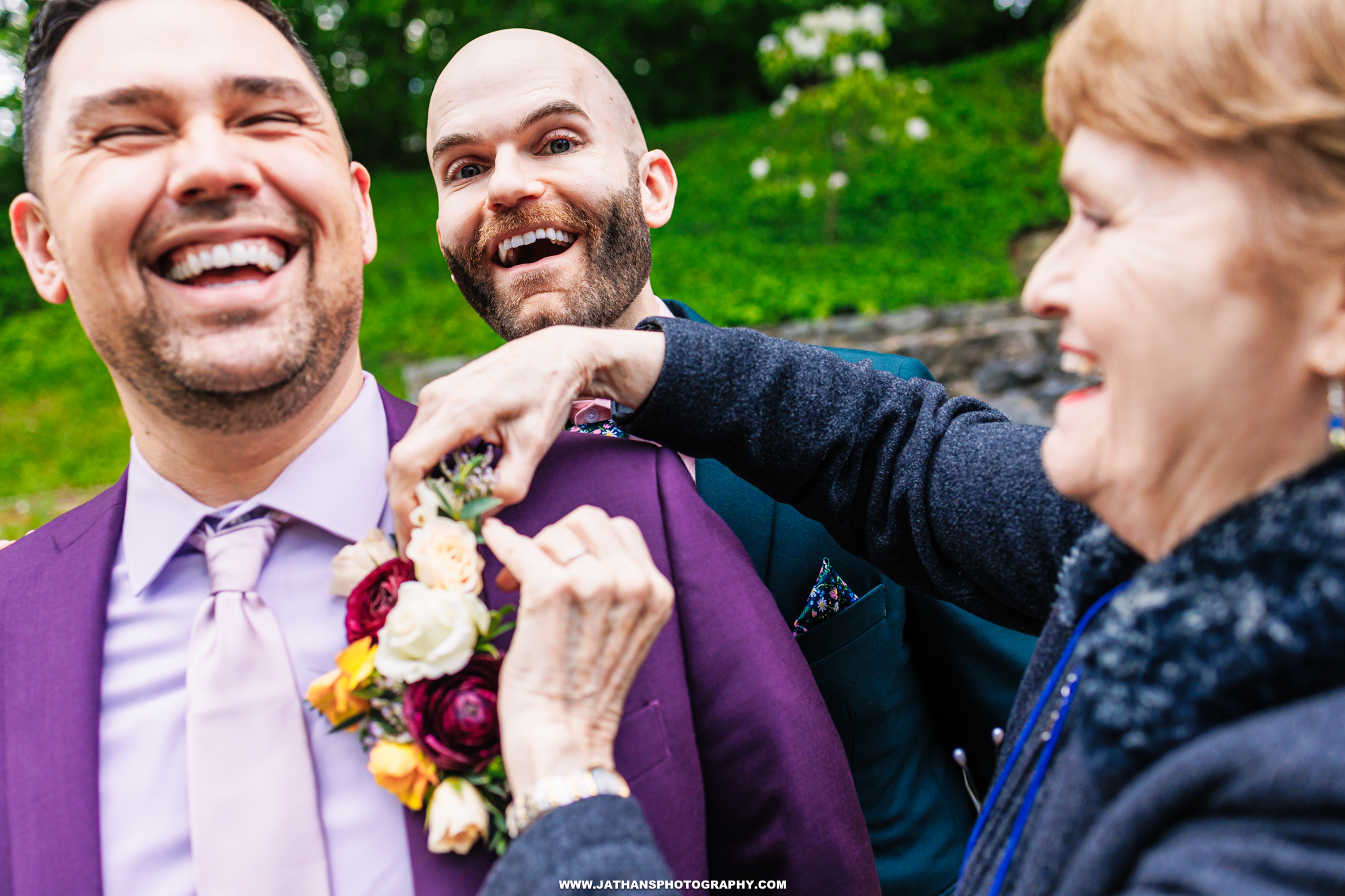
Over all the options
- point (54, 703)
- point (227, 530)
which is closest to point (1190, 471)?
point (227, 530)

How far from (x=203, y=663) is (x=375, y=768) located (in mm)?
406

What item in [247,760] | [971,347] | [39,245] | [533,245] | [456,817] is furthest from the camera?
[971,347]

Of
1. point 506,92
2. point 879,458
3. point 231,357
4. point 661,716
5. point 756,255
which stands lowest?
point 756,255

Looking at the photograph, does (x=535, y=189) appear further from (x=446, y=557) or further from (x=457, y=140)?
(x=446, y=557)

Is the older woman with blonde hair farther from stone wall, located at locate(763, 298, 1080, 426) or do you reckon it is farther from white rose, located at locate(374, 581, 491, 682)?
stone wall, located at locate(763, 298, 1080, 426)

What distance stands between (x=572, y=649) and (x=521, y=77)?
6.03 ft

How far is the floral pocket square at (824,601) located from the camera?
2213mm

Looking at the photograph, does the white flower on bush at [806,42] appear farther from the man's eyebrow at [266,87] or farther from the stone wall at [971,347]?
the man's eyebrow at [266,87]

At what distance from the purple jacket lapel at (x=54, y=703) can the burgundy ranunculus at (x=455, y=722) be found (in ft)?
1.92

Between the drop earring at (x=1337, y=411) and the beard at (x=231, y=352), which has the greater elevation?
the drop earring at (x=1337, y=411)

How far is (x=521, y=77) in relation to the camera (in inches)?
99.4

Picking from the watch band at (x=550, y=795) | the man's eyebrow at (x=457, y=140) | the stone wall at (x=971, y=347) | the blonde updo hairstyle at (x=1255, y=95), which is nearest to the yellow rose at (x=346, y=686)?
the watch band at (x=550, y=795)

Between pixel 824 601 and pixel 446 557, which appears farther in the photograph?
pixel 824 601

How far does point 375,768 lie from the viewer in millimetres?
1388
